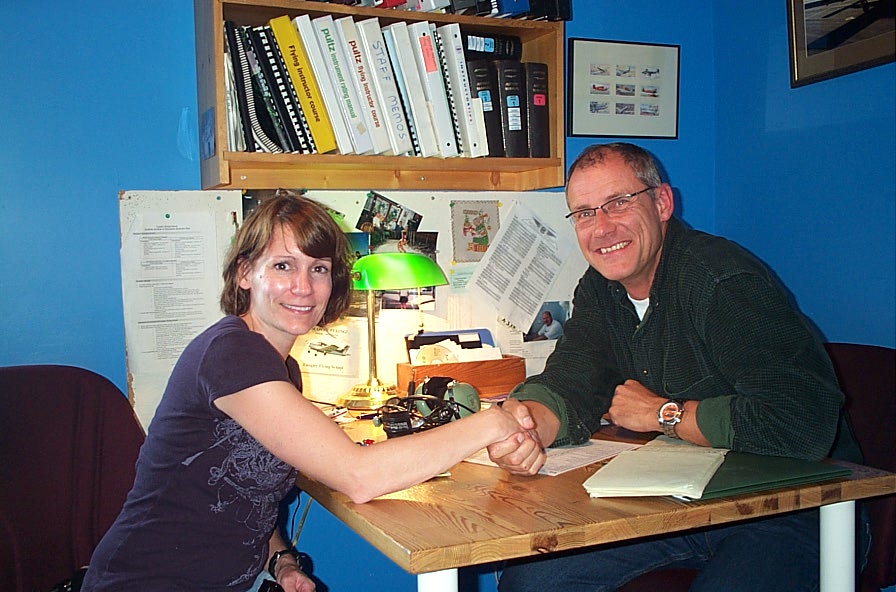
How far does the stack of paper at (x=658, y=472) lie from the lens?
1.35 metres

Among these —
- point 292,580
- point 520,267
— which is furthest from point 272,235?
point 520,267

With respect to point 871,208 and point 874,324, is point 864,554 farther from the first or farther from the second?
point 871,208

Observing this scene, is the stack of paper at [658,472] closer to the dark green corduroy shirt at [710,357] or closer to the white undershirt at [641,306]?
the dark green corduroy shirt at [710,357]

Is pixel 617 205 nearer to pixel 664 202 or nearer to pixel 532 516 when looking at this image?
pixel 664 202

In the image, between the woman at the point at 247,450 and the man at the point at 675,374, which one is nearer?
the woman at the point at 247,450

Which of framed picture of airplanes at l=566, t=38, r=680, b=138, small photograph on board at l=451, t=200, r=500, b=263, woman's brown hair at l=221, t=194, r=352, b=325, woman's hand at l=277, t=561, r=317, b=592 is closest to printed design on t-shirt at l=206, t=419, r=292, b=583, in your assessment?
woman's hand at l=277, t=561, r=317, b=592

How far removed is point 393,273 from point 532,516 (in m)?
1.02

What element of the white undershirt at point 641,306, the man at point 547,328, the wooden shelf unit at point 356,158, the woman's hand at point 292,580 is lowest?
the woman's hand at point 292,580

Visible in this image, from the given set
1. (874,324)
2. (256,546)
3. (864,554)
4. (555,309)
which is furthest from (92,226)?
(874,324)

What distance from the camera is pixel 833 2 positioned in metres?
2.27

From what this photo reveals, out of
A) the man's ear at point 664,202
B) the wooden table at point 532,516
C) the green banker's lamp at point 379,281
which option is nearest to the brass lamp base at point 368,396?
the green banker's lamp at point 379,281

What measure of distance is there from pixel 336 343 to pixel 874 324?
1.45 meters

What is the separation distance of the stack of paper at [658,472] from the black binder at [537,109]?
1.01m

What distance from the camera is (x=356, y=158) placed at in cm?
212
